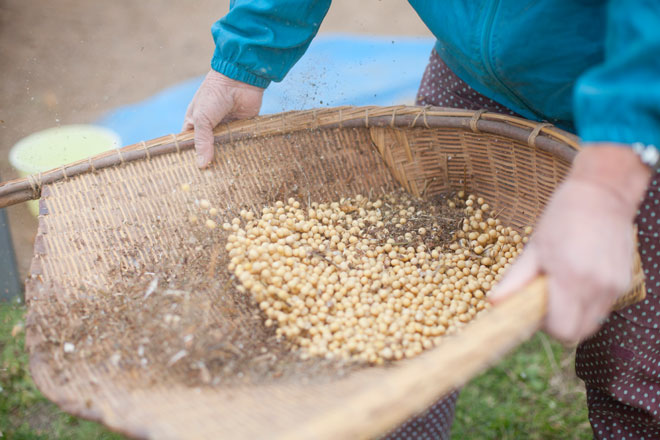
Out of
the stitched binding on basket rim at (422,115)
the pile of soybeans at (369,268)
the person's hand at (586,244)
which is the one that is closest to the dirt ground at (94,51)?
the pile of soybeans at (369,268)

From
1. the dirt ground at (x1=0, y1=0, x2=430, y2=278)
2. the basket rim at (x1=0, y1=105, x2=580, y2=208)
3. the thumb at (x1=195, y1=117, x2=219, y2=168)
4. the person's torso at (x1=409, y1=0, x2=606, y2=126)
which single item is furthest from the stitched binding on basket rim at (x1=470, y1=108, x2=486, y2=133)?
the dirt ground at (x1=0, y1=0, x2=430, y2=278)

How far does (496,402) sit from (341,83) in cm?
146

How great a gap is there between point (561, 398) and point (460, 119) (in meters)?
1.32

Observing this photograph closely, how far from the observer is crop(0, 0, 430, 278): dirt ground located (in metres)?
2.20

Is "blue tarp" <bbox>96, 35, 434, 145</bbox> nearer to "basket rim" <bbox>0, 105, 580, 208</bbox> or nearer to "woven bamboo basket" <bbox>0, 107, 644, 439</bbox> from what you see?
"basket rim" <bbox>0, 105, 580, 208</bbox>

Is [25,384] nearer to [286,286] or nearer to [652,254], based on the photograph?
[286,286]

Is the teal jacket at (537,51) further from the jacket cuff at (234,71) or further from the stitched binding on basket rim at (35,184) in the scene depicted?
the stitched binding on basket rim at (35,184)

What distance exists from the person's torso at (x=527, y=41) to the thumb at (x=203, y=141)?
0.71m

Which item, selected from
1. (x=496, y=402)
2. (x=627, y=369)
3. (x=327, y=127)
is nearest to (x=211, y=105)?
(x=327, y=127)

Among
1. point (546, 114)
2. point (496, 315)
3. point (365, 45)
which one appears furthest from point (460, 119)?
point (365, 45)

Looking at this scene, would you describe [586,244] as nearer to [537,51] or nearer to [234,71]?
[537,51]

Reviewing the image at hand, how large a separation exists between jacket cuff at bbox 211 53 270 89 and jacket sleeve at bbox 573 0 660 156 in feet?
3.30

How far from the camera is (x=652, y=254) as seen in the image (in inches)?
47.5

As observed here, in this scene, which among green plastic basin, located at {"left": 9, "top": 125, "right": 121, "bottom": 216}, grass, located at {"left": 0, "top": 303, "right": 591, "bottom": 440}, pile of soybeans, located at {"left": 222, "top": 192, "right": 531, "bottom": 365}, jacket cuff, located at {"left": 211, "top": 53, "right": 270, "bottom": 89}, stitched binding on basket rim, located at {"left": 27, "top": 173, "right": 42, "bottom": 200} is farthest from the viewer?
green plastic basin, located at {"left": 9, "top": 125, "right": 121, "bottom": 216}
